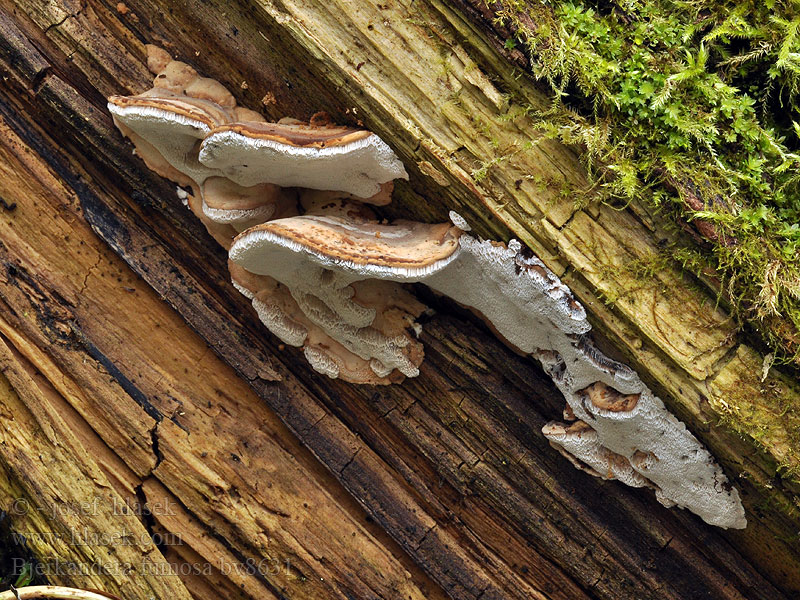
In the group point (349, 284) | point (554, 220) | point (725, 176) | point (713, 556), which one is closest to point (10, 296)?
point (349, 284)

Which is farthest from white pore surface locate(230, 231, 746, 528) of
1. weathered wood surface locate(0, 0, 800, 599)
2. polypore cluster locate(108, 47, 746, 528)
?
weathered wood surface locate(0, 0, 800, 599)

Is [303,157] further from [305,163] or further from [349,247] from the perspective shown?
[349,247]

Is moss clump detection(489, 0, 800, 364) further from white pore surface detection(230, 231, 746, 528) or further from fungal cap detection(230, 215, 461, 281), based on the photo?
fungal cap detection(230, 215, 461, 281)

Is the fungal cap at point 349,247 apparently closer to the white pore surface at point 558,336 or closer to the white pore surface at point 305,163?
the white pore surface at point 558,336

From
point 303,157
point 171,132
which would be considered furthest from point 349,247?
point 171,132

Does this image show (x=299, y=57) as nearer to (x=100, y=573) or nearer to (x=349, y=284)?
(x=349, y=284)

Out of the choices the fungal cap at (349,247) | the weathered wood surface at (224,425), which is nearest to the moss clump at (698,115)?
the fungal cap at (349,247)
